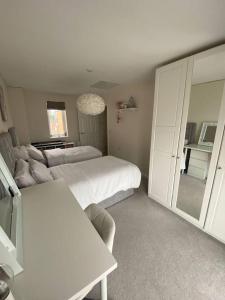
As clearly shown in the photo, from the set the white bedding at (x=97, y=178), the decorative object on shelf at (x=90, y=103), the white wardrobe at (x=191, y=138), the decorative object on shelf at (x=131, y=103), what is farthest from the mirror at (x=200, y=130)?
the decorative object on shelf at (x=131, y=103)

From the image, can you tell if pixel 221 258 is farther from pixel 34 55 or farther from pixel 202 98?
pixel 34 55

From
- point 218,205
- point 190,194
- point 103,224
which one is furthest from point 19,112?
point 218,205

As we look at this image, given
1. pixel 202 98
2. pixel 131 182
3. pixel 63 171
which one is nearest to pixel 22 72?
pixel 63 171

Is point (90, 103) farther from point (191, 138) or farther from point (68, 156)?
point (191, 138)

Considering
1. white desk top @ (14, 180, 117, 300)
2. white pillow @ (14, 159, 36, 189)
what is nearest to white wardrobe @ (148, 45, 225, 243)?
white desk top @ (14, 180, 117, 300)

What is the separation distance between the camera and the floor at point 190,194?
2061mm

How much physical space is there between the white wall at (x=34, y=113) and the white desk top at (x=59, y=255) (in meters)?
3.45

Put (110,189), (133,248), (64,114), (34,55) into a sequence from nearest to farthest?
(133,248)
(34,55)
(110,189)
(64,114)

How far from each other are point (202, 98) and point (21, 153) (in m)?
3.14

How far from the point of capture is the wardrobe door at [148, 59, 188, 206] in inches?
72.4

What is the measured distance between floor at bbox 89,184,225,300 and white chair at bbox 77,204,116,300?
598 millimetres

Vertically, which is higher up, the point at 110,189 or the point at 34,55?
the point at 34,55

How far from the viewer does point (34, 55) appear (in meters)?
1.79

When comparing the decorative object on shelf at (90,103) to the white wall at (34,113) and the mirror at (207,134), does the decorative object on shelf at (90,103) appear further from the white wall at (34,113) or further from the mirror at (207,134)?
the white wall at (34,113)
